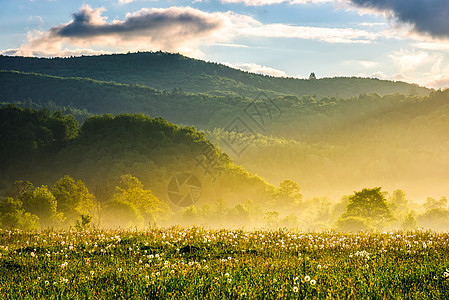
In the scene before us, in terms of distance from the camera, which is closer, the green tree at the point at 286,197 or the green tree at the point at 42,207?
the green tree at the point at 42,207

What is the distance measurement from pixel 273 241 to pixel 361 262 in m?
3.41

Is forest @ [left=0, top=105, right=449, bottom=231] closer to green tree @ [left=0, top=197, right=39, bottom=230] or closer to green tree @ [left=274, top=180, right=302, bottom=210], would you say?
green tree @ [left=274, top=180, right=302, bottom=210]

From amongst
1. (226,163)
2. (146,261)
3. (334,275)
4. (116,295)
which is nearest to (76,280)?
(116,295)

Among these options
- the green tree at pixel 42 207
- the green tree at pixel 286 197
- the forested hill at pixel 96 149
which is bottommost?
the green tree at pixel 286 197

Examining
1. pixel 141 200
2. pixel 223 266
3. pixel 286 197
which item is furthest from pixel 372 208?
pixel 223 266

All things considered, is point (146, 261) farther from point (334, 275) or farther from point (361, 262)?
point (361, 262)

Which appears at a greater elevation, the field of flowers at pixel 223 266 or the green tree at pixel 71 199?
the field of flowers at pixel 223 266

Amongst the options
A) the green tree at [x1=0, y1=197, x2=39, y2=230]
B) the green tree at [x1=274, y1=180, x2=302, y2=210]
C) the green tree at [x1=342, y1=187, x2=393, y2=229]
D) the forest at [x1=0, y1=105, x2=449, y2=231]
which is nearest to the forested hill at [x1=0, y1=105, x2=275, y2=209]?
the forest at [x1=0, y1=105, x2=449, y2=231]

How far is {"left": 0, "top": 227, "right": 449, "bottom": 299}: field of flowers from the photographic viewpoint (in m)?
6.16

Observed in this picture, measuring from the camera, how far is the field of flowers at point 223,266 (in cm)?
616

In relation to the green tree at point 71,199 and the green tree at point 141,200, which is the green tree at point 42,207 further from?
the green tree at point 141,200

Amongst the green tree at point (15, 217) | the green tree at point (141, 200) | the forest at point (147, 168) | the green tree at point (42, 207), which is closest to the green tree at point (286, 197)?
the forest at point (147, 168)

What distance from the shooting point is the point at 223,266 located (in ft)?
26.6

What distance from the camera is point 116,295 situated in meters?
6.04
